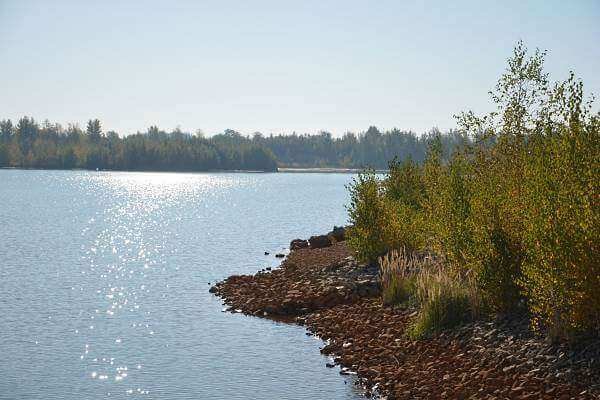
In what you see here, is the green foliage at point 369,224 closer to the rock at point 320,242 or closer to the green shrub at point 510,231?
the green shrub at point 510,231

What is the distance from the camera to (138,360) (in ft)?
73.6

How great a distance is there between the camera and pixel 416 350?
20078 mm

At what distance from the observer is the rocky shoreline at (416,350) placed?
15.9 meters

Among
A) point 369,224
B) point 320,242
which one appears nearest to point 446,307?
point 369,224

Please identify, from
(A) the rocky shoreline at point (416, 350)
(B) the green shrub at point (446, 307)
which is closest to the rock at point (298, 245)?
(A) the rocky shoreline at point (416, 350)

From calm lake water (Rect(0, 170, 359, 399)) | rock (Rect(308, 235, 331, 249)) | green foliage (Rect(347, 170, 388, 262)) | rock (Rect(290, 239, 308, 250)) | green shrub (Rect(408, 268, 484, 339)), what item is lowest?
calm lake water (Rect(0, 170, 359, 399))

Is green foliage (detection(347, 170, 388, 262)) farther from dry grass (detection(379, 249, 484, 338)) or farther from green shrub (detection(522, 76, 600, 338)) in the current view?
green shrub (detection(522, 76, 600, 338))

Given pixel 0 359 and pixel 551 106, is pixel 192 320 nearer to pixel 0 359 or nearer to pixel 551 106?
pixel 0 359

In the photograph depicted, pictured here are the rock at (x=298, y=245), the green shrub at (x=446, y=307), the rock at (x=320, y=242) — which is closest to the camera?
the green shrub at (x=446, y=307)

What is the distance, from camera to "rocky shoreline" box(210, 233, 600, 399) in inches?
627

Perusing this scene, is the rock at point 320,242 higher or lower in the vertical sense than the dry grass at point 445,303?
lower

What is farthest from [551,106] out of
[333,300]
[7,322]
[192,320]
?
[7,322]

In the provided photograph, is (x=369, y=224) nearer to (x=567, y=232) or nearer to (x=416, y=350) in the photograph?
(x=416, y=350)

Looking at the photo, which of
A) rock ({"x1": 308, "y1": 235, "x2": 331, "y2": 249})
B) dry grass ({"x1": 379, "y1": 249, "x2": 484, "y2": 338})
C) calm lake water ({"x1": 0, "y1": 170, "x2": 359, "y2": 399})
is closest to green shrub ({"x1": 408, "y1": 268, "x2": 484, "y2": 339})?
dry grass ({"x1": 379, "y1": 249, "x2": 484, "y2": 338})
